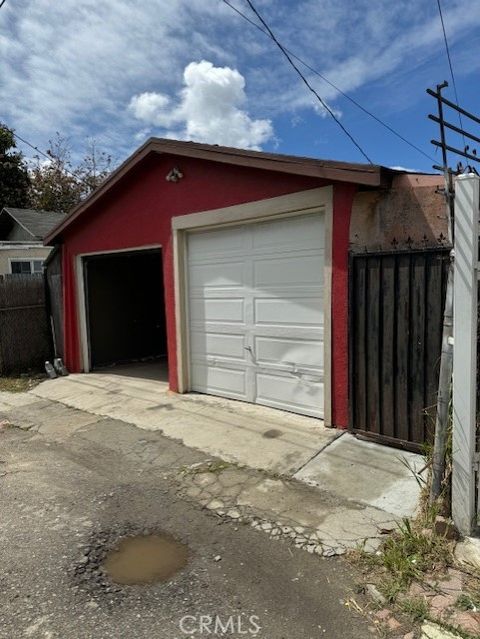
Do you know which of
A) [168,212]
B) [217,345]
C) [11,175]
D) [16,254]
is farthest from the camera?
[11,175]

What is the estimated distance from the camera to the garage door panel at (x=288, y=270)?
17.9ft

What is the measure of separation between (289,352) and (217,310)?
1.41 m

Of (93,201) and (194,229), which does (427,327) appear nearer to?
(194,229)

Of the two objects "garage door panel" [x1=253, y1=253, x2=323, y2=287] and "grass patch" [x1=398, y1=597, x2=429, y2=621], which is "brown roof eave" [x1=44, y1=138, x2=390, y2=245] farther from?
"grass patch" [x1=398, y1=597, x2=429, y2=621]

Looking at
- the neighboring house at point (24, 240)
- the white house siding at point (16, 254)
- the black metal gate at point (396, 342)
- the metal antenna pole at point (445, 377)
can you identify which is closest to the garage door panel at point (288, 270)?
the black metal gate at point (396, 342)

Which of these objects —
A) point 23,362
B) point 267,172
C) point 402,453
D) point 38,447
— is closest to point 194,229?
point 267,172

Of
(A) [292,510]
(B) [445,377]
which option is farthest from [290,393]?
(B) [445,377]

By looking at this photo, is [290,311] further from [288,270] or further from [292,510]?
[292,510]

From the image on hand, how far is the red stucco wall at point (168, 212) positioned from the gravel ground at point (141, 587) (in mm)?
2333

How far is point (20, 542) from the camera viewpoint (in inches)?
131

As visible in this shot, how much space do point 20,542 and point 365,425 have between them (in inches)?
135

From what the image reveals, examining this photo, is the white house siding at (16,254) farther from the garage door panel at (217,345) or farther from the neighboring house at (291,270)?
the garage door panel at (217,345)

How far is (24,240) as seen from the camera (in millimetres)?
17469

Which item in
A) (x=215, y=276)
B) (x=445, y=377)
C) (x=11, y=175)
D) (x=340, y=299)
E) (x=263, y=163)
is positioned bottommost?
(x=445, y=377)
